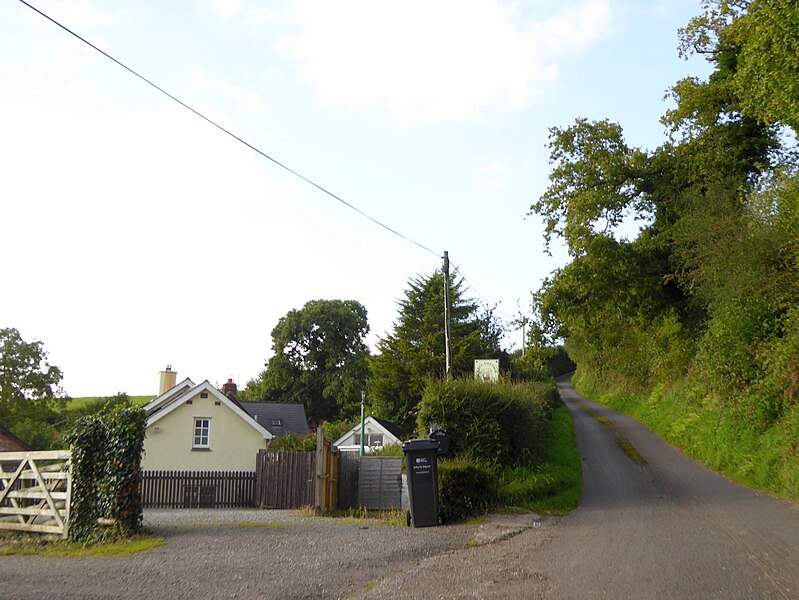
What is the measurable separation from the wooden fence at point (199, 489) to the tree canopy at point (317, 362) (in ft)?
149

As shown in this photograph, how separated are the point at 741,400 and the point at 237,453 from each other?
21.4 m

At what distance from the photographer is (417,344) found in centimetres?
4675

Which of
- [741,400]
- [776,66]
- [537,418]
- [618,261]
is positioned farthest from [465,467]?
[618,261]

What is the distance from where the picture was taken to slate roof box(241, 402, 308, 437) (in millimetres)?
53000

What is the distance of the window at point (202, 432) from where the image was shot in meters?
33.0

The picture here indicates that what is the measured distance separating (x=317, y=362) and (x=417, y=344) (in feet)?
85.3

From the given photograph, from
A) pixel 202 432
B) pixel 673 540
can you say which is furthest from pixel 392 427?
pixel 673 540

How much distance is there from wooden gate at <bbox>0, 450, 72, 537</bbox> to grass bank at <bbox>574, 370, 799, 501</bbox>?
512 inches

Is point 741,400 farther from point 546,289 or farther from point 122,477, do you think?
point 122,477

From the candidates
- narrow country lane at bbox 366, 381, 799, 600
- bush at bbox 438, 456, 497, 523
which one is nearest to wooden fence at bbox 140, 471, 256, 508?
bush at bbox 438, 456, 497, 523

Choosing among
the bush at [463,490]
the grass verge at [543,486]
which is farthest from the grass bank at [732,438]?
the bush at [463,490]

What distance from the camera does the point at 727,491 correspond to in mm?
16000

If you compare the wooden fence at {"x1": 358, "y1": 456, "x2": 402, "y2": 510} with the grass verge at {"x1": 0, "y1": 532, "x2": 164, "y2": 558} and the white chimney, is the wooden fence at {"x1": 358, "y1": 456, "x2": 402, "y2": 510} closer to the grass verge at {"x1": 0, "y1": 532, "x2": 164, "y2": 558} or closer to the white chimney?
the grass verge at {"x1": 0, "y1": 532, "x2": 164, "y2": 558}

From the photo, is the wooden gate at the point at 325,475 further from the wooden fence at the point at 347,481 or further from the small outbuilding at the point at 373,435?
the small outbuilding at the point at 373,435
